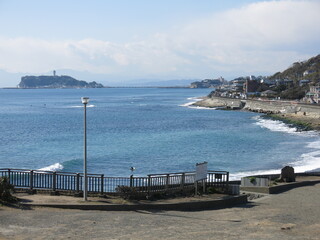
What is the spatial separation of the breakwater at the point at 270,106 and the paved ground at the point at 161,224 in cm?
7406

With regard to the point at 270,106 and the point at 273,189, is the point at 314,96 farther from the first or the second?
the point at 273,189

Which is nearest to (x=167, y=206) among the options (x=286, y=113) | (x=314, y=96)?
(x=286, y=113)

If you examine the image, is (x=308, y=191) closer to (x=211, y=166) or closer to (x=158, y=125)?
(x=211, y=166)

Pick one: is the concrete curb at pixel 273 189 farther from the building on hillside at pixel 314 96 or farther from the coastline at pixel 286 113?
the building on hillside at pixel 314 96

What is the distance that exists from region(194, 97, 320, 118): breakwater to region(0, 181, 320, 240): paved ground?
7406 centimetres

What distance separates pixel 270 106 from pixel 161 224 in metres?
107

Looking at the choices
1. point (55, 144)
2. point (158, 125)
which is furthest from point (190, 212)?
point (158, 125)

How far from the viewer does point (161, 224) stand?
1403 centimetres

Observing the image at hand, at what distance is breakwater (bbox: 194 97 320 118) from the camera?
93650mm

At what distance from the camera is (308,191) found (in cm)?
2223

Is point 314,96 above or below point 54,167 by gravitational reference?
Result: above

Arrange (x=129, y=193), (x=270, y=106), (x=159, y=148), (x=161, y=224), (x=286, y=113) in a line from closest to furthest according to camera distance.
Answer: (x=161, y=224)
(x=129, y=193)
(x=159, y=148)
(x=286, y=113)
(x=270, y=106)

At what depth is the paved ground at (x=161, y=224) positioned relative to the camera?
1259 cm

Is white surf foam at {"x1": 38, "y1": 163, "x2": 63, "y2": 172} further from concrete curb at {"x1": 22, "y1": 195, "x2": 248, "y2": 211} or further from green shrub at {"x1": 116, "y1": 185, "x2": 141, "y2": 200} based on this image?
concrete curb at {"x1": 22, "y1": 195, "x2": 248, "y2": 211}
